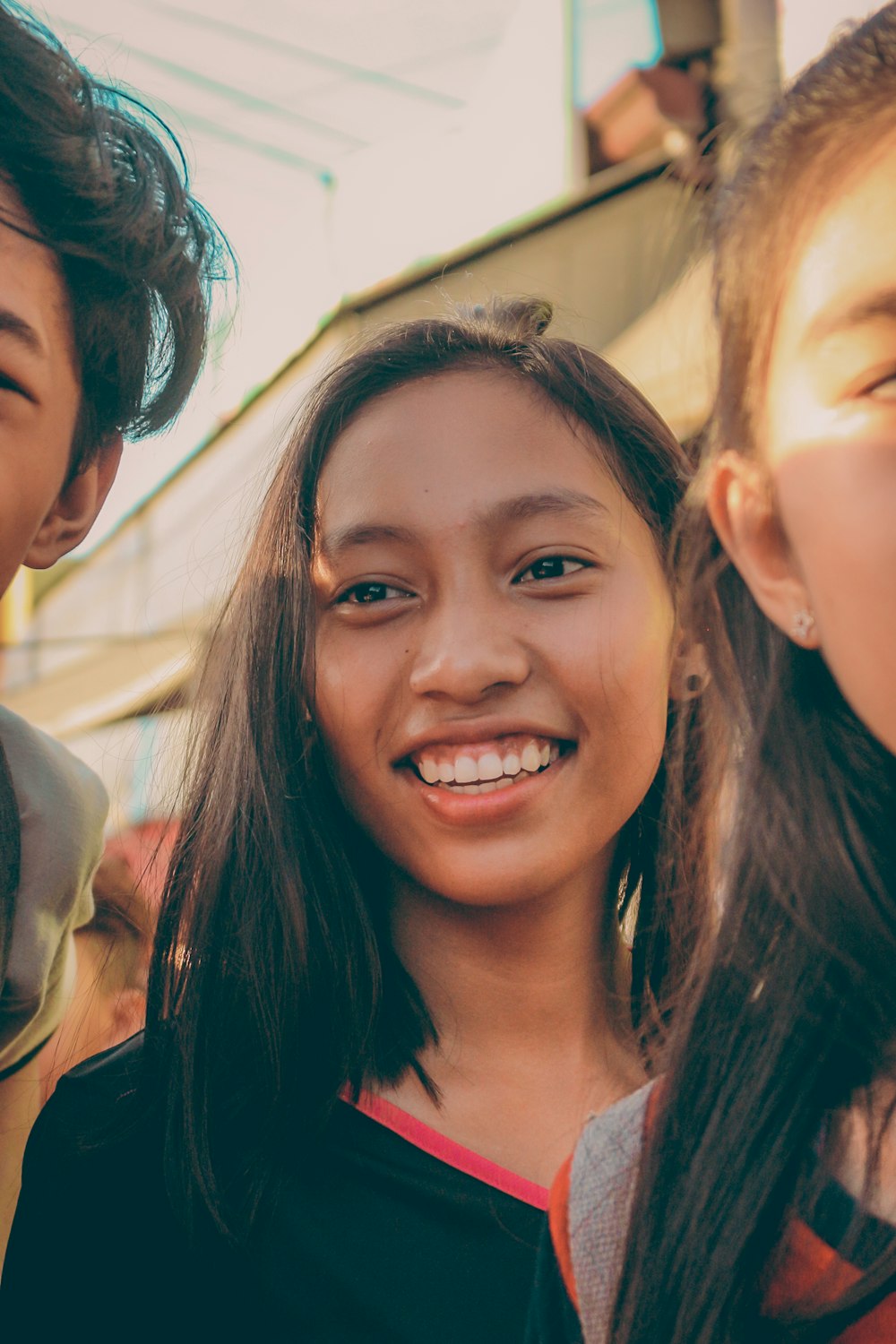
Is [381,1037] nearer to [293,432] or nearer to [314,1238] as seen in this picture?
[314,1238]

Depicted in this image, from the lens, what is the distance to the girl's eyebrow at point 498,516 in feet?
4.40

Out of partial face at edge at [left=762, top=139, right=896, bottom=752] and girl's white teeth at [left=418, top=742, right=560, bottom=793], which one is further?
girl's white teeth at [left=418, top=742, right=560, bottom=793]

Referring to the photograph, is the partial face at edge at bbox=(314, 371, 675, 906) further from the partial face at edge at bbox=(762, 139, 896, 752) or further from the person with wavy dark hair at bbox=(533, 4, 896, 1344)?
the partial face at edge at bbox=(762, 139, 896, 752)

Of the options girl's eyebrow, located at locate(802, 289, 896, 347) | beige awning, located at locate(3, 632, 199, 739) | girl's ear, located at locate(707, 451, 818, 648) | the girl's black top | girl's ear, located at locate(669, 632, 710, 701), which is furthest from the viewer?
beige awning, located at locate(3, 632, 199, 739)

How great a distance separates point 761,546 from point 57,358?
0.77m

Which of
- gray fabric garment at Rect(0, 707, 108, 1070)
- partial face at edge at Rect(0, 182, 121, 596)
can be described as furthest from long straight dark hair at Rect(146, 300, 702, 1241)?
partial face at edge at Rect(0, 182, 121, 596)

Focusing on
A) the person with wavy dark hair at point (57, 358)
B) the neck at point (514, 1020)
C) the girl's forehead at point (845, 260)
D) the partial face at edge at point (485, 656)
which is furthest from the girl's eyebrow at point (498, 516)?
the girl's forehead at point (845, 260)

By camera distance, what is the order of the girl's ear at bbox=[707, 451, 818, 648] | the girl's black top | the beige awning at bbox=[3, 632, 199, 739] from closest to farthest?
the girl's ear at bbox=[707, 451, 818, 648] → the girl's black top → the beige awning at bbox=[3, 632, 199, 739]

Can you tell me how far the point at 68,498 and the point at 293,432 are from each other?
0.29 meters

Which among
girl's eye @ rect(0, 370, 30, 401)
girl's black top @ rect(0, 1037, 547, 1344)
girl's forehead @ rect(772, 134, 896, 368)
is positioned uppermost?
girl's forehead @ rect(772, 134, 896, 368)

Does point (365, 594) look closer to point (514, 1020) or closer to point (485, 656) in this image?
point (485, 656)

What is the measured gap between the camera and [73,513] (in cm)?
141

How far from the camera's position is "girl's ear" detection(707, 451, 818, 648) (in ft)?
2.88

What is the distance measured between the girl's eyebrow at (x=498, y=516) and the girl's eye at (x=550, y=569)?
5cm
